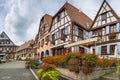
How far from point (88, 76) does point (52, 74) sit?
4170mm

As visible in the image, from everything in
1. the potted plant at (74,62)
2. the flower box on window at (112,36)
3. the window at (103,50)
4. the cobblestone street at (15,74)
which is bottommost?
the cobblestone street at (15,74)

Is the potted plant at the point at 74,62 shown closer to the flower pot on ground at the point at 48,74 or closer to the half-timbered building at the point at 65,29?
the flower pot on ground at the point at 48,74

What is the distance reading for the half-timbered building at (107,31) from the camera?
25.0 meters

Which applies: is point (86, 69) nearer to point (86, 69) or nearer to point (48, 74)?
point (86, 69)

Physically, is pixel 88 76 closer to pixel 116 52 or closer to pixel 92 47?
pixel 116 52

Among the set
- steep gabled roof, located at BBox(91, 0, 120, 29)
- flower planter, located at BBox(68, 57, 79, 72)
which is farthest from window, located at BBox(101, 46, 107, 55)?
flower planter, located at BBox(68, 57, 79, 72)

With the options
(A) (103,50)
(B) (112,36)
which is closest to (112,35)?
(B) (112,36)

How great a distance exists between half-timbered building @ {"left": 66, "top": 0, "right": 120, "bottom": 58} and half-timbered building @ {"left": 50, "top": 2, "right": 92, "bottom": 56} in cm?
214

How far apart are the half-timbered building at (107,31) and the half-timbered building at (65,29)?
2.14 m

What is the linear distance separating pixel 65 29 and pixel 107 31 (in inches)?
252

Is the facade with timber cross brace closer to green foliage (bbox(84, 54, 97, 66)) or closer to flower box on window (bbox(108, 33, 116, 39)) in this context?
flower box on window (bbox(108, 33, 116, 39))

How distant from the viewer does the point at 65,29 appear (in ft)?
96.2

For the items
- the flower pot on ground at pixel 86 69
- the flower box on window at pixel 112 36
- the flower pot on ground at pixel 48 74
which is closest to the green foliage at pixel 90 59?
the flower pot on ground at pixel 86 69

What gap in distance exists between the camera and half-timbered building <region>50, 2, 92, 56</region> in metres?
27.9
